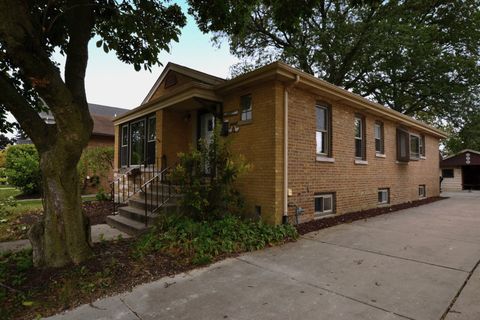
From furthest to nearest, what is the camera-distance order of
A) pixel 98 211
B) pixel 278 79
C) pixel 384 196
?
pixel 384 196 → pixel 98 211 → pixel 278 79

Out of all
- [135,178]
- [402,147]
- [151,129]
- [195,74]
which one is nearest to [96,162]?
[135,178]

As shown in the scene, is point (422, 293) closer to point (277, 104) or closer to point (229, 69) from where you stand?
point (277, 104)

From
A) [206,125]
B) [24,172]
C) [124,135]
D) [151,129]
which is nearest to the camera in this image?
[206,125]

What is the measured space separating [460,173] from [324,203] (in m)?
22.8

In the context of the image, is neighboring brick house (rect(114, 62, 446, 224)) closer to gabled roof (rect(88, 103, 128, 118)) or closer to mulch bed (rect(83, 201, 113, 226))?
mulch bed (rect(83, 201, 113, 226))

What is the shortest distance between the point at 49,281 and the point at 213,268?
2.24m

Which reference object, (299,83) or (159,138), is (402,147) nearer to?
(299,83)

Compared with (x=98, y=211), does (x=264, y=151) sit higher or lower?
higher

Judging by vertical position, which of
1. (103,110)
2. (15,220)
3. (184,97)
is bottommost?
(15,220)

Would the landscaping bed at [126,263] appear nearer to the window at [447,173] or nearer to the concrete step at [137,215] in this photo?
the concrete step at [137,215]

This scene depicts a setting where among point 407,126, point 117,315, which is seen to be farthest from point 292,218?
point 407,126

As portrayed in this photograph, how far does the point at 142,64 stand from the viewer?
6242mm

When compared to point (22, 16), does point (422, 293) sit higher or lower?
lower

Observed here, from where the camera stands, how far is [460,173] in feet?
78.7
